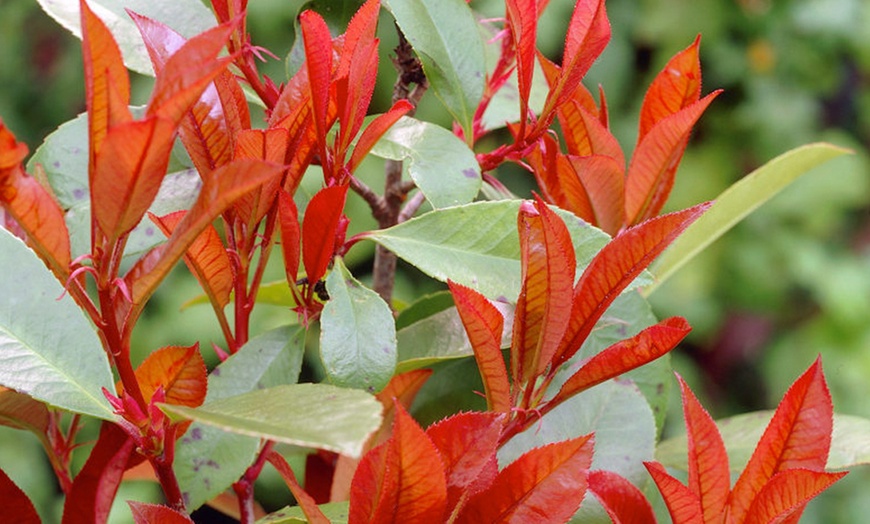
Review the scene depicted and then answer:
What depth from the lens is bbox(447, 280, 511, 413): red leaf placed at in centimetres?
42

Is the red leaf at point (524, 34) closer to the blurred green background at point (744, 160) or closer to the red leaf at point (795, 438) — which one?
the red leaf at point (795, 438)

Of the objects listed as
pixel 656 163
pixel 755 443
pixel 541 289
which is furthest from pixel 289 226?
pixel 755 443

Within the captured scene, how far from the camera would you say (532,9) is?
497 mm

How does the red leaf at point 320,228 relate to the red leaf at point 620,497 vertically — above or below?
above

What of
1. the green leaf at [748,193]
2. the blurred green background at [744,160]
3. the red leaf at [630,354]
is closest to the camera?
the red leaf at [630,354]

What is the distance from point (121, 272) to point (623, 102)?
1773 millimetres

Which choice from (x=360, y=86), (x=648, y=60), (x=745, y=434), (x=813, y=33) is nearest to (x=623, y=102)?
(x=648, y=60)

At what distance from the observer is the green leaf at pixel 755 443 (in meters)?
0.55

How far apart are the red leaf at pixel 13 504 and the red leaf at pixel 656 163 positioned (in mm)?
353

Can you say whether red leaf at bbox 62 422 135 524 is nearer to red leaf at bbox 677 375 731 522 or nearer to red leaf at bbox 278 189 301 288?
red leaf at bbox 278 189 301 288

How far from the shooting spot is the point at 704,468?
0.45 metres

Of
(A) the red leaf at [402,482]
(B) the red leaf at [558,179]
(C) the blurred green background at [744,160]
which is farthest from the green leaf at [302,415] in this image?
(C) the blurred green background at [744,160]

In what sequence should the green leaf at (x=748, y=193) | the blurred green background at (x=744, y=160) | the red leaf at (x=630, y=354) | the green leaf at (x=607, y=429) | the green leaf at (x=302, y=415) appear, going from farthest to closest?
the blurred green background at (x=744, y=160), the green leaf at (x=748, y=193), the green leaf at (x=607, y=429), the red leaf at (x=630, y=354), the green leaf at (x=302, y=415)

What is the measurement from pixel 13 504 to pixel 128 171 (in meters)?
0.22
